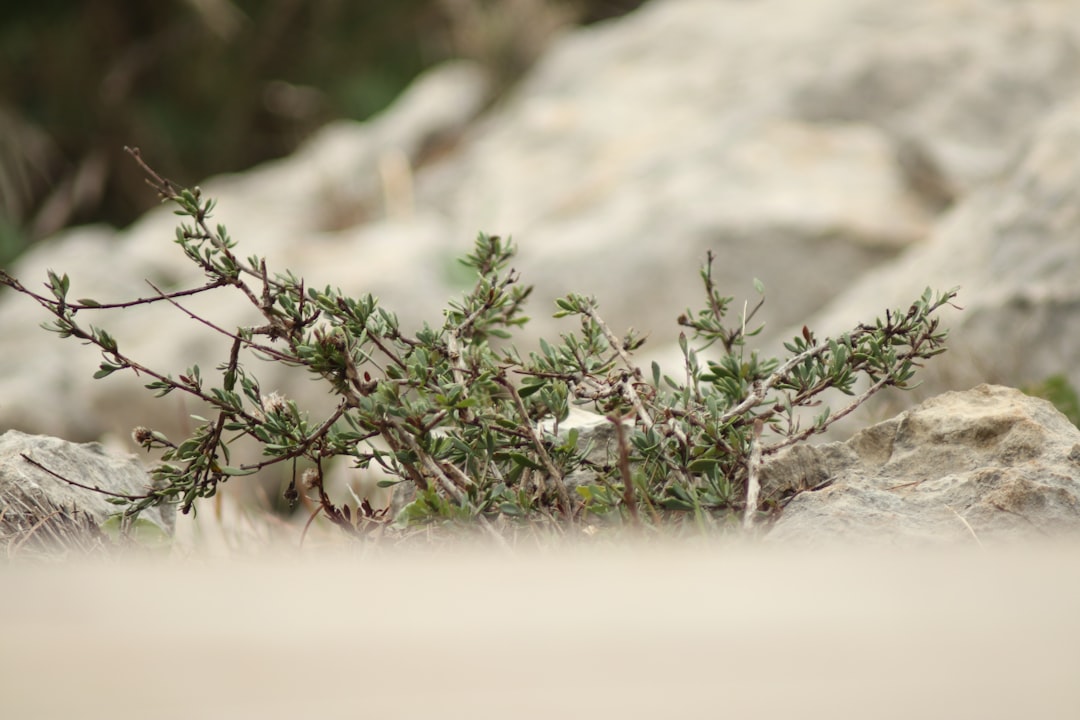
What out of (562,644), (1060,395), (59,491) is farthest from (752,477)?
(1060,395)

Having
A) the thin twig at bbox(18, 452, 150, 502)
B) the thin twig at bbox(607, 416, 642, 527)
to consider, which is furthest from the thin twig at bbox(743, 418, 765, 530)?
the thin twig at bbox(18, 452, 150, 502)

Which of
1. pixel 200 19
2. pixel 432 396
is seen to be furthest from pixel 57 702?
pixel 200 19

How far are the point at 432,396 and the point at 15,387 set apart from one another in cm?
533

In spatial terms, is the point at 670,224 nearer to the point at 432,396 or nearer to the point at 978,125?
the point at 978,125

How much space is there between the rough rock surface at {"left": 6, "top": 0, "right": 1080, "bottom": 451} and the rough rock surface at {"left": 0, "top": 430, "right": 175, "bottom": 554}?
2560 millimetres

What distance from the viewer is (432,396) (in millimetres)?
1547

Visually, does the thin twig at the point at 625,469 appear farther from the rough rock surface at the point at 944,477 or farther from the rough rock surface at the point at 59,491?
the rough rock surface at the point at 59,491

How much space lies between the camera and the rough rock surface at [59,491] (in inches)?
65.9

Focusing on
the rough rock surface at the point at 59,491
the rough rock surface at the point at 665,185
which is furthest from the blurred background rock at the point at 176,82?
the rough rock surface at the point at 59,491

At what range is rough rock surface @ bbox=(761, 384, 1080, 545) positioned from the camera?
4.43ft

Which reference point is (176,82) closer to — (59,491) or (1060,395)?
(59,491)

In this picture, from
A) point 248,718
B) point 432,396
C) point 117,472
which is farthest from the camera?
point 117,472

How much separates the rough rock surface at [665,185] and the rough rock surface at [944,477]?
159cm

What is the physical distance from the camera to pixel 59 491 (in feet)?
5.88
